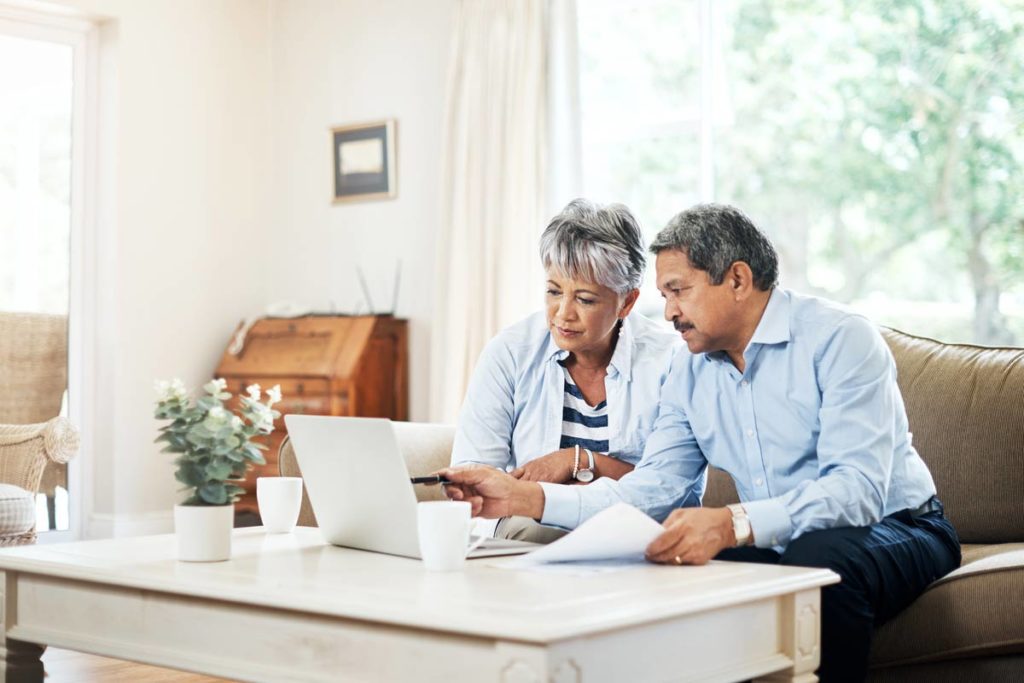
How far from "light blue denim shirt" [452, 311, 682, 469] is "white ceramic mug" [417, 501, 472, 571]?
747 mm

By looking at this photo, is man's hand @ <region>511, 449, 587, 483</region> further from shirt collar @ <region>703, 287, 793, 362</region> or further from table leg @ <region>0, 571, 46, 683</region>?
table leg @ <region>0, 571, 46, 683</region>

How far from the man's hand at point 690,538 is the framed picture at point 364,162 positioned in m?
3.59

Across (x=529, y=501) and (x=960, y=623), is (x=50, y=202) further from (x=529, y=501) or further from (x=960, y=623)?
(x=960, y=623)

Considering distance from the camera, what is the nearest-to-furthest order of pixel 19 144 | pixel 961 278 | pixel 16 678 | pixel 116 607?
1. pixel 116 607
2. pixel 16 678
3. pixel 19 144
4. pixel 961 278

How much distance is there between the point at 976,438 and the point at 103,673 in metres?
2.09

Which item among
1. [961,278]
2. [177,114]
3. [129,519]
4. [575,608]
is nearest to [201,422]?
[575,608]

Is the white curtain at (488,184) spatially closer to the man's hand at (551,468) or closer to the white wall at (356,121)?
the white wall at (356,121)

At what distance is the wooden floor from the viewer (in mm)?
2839

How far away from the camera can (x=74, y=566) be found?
5.72 feet

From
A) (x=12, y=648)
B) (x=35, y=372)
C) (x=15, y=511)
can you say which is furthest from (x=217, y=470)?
(x=35, y=372)

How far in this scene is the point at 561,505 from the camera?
203cm

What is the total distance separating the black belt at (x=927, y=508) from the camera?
2079 millimetres

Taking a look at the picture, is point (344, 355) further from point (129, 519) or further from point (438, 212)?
point (129, 519)

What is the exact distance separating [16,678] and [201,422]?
514 millimetres
